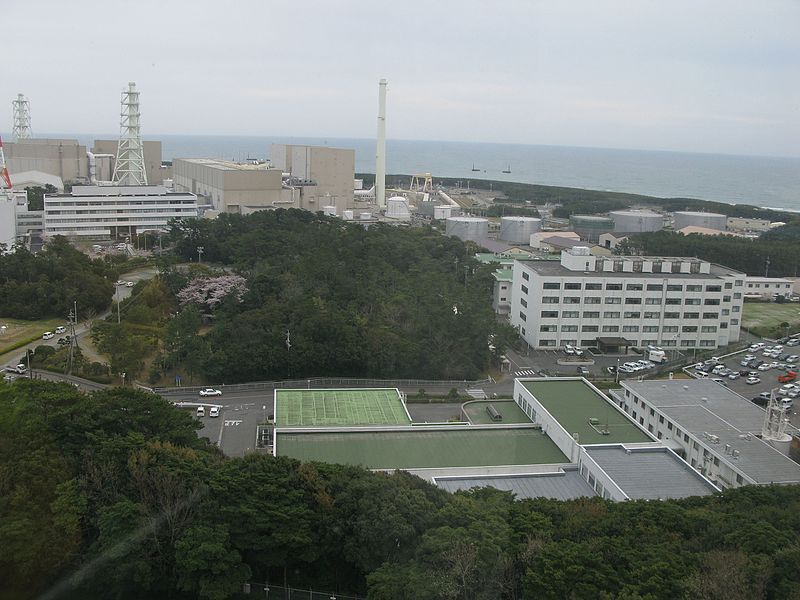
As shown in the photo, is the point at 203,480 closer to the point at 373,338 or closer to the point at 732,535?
the point at 732,535

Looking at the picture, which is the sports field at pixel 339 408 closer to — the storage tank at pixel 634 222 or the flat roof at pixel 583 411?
the flat roof at pixel 583 411

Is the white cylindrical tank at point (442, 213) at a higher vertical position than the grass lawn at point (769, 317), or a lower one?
higher

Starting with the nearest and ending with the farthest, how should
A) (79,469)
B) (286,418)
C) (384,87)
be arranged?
(79,469), (286,418), (384,87)

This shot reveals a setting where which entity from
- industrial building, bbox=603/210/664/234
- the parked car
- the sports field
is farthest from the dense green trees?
industrial building, bbox=603/210/664/234

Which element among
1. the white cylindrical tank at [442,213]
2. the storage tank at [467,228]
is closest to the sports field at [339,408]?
the storage tank at [467,228]

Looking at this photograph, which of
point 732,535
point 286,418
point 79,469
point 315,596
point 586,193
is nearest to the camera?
point 732,535

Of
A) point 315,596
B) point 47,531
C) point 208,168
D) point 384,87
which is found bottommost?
point 315,596

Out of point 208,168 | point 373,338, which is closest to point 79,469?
point 373,338
